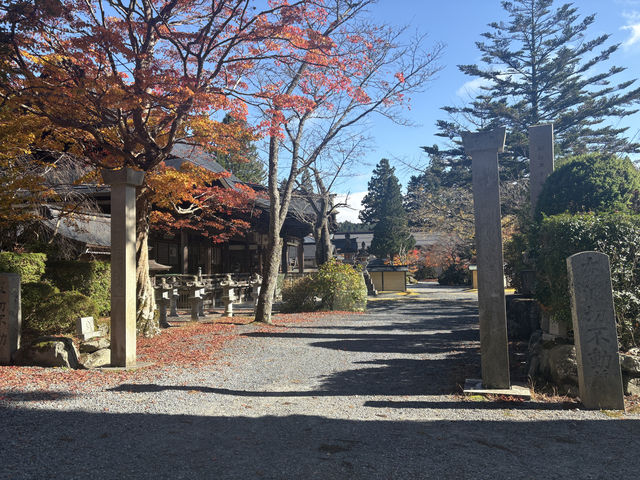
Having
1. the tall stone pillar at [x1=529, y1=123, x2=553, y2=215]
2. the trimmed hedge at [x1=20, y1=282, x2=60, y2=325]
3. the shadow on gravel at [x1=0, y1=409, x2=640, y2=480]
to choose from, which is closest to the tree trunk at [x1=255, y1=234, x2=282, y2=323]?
the trimmed hedge at [x1=20, y1=282, x2=60, y2=325]

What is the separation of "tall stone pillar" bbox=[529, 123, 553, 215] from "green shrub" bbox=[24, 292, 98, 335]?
10184 mm

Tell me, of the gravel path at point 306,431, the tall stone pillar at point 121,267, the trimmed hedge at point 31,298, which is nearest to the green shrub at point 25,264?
the trimmed hedge at point 31,298

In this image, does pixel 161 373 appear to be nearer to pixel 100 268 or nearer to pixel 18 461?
pixel 18 461

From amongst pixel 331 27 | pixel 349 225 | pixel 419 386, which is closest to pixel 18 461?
pixel 419 386

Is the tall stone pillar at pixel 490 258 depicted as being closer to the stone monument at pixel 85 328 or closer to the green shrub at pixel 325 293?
the stone monument at pixel 85 328

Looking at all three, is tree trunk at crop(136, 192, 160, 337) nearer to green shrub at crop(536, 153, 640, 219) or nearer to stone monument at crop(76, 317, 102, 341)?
stone monument at crop(76, 317, 102, 341)

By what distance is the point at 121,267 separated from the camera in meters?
6.93

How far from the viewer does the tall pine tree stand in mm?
41719

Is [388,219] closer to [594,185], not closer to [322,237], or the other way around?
A: [322,237]

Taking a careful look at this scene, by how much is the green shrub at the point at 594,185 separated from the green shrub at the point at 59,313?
9837 mm

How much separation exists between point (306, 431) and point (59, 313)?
814cm

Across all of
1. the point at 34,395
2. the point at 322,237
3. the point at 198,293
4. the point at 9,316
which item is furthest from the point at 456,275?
the point at 34,395

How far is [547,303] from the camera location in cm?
670

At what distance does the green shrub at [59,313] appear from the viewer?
1001 cm
